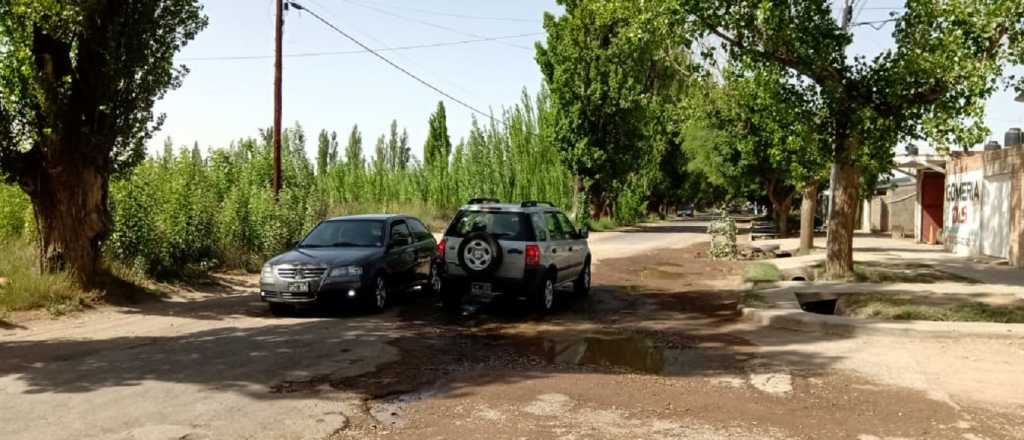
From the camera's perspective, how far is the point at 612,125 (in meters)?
43.4

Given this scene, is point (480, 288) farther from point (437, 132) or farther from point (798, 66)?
point (437, 132)

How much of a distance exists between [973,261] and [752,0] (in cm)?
1201

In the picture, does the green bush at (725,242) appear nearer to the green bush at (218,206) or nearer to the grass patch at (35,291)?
the green bush at (218,206)

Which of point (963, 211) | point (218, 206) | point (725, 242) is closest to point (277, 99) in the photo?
point (218, 206)

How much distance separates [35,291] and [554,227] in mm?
7869

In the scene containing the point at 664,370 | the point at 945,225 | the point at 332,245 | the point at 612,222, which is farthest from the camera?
the point at 612,222

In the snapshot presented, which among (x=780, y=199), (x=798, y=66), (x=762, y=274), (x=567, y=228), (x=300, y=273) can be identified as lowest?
(x=762, y=274)

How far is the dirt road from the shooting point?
237 inches

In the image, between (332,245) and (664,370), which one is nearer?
(664,370)

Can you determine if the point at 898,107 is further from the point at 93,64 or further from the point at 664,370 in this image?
the point at 93,64

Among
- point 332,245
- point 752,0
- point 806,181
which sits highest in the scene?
point 752,0

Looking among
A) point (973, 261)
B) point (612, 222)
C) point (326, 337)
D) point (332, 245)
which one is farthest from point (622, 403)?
point (612, 222)

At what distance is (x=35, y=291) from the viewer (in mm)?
11961

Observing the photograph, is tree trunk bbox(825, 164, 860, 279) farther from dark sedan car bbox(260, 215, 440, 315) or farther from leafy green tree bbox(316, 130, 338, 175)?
leafy green tree bbox(316, 130, 338, 175)
